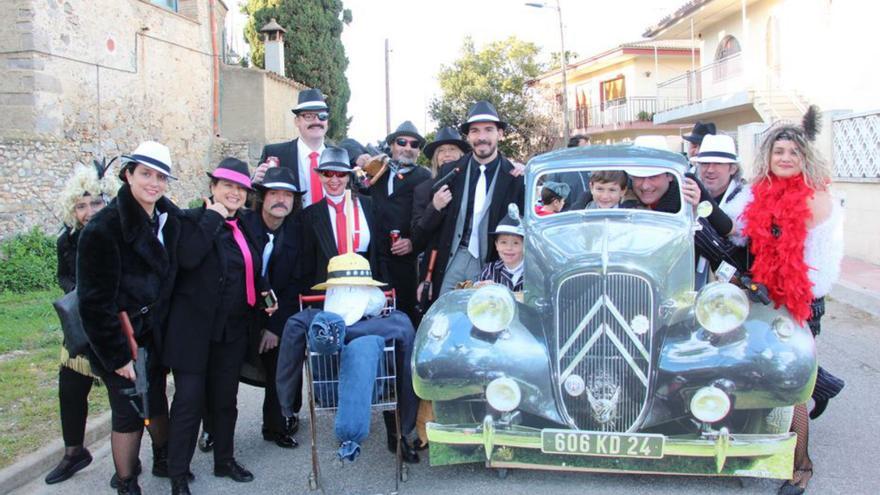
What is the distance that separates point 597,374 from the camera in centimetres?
369

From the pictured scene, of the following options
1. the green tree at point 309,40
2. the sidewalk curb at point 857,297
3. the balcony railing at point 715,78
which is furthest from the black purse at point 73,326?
the green tree at point 309,40

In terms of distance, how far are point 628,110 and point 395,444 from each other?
29343 millimetres

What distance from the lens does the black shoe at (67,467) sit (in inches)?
171

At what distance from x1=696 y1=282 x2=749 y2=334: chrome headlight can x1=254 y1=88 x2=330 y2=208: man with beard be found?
319 centimetres

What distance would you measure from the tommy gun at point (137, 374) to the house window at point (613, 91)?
99.4 ft

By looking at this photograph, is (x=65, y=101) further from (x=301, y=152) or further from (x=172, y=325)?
(x=172, y=325)

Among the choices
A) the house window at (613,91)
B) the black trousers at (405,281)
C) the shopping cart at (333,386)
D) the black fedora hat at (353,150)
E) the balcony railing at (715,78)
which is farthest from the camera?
the house window at (613,91)

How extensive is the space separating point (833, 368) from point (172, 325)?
569 cm

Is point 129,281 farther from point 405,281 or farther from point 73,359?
point 405,281

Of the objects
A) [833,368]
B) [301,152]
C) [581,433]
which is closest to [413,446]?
[581,433]

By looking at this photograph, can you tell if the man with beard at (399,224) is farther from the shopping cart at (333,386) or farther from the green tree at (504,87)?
the green tree at (504,87)

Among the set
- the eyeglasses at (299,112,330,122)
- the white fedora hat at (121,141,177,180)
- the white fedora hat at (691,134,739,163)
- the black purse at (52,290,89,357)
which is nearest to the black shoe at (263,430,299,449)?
the black purse at (52,290,89,357)

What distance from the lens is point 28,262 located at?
9.98 m

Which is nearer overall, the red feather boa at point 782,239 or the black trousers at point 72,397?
the red feather boa at point 782,239
